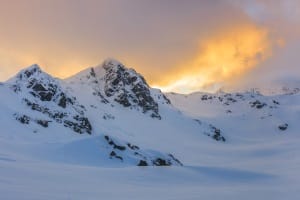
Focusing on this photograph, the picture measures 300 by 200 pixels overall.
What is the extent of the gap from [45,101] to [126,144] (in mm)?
43253

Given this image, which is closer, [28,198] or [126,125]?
[28,198]

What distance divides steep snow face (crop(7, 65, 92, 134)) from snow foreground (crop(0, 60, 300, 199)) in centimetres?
24

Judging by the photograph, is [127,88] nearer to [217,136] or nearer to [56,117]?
[217,136]

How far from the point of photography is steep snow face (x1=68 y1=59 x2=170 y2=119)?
447ft

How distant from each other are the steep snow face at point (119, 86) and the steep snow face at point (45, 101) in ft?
97.3

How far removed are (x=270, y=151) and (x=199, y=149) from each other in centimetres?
1922

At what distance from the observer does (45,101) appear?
95.3 metres

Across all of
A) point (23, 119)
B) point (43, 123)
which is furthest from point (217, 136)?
point (23, 119)

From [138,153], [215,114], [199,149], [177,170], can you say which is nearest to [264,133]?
[215,114]

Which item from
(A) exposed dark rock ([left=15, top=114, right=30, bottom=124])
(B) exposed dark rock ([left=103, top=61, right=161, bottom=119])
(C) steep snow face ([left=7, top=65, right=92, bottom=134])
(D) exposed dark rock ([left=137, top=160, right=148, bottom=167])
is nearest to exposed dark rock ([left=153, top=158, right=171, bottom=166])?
(D) exposed dark rock ([left=137, top=160, right=148, bottom=167])

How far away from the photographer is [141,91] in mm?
143500

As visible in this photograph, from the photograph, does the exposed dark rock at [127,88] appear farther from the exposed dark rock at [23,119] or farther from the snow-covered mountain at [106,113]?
the exposed dark rock at [23,119]

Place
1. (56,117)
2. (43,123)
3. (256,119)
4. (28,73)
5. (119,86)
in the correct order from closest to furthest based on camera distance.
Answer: (43,123)
(56,117)
(28,73)
(119,86)
(256,119)

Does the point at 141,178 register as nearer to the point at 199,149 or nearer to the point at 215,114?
the point at 199,149
